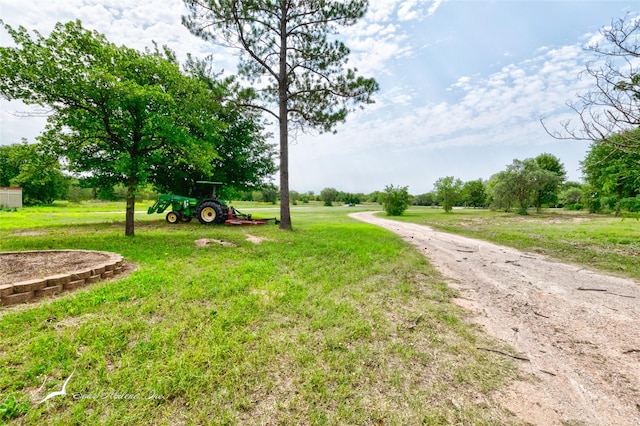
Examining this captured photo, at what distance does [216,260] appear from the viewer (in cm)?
636

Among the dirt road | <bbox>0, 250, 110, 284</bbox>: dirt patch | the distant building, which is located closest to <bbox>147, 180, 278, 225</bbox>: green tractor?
<bbox>0, 250, 110, 284</bbox>: dirt patch

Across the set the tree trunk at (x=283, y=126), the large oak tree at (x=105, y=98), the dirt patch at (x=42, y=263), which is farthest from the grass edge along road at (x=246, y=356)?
the tree trunk at (x=283, y=126)

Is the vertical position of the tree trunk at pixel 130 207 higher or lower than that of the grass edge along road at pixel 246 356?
higher

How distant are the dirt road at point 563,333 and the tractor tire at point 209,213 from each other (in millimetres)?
11514

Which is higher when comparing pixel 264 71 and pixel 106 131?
pixel 264 71

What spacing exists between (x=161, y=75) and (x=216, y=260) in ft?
22.0

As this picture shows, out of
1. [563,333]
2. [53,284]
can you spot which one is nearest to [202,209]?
[53,284]

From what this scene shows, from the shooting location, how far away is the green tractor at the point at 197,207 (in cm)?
1392

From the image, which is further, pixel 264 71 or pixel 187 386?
pixel 264 71

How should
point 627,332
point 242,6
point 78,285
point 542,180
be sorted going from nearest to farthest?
point 627,332 < point 78,285 < point 242,6 < point 542,180

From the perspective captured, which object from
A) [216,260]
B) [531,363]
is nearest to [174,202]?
[216,260]

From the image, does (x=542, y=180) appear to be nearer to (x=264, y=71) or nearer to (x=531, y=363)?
(x=264, y=71)

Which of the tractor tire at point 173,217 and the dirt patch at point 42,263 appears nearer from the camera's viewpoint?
the dirt patch at point 42,263

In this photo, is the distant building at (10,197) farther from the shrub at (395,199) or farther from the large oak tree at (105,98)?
the shrub at (395,199)
